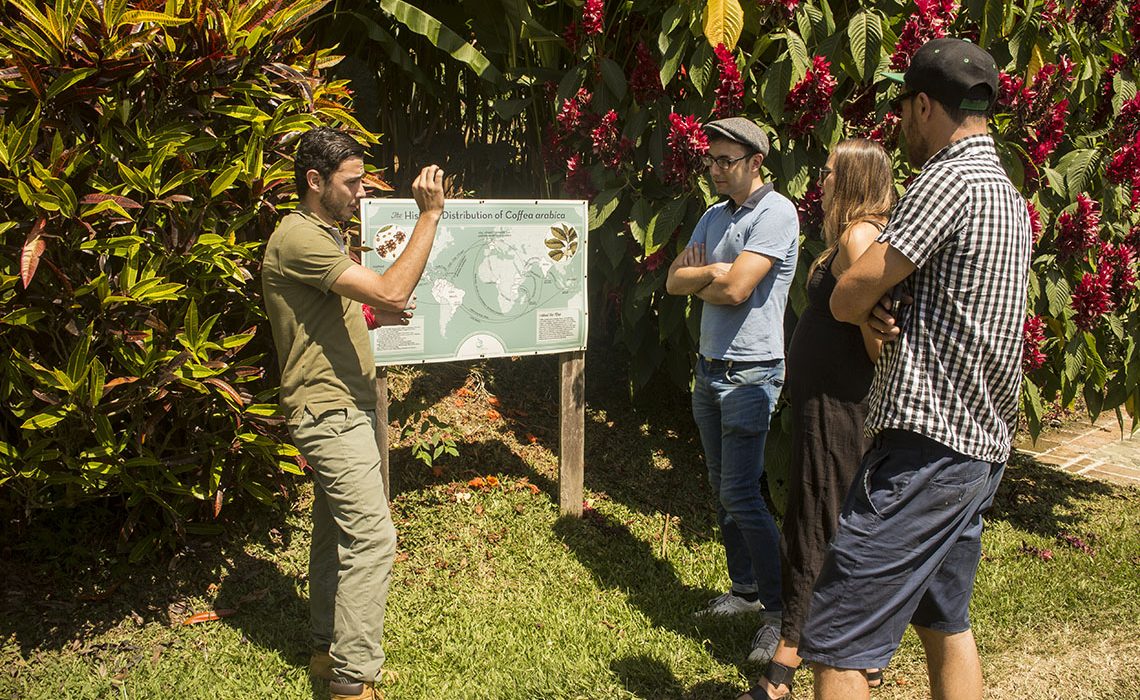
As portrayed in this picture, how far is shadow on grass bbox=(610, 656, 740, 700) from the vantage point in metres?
3.92

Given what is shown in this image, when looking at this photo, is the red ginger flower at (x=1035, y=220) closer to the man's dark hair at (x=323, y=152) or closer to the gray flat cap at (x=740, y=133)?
the gray flat cap at (x=740, y=133)

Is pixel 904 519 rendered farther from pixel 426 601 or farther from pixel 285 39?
pixel 285 39

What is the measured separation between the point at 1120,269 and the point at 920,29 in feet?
6.26

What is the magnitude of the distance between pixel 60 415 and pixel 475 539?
209 cm

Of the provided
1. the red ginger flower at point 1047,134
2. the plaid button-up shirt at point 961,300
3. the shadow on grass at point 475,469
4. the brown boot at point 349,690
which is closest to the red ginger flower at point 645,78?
the red ginger flower at point 1047,134

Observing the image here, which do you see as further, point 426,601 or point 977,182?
point 426,601

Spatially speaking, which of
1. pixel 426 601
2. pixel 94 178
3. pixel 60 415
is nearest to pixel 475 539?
pixel 426 601

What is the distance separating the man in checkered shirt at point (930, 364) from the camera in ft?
8.65

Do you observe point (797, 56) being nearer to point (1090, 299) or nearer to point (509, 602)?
point (1090, 299)

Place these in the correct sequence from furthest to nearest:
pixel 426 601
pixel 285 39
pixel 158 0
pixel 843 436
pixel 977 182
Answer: pixel 426 601, pixel 285 39, pixel 158 0, pixel 843 436, pixel 977 182

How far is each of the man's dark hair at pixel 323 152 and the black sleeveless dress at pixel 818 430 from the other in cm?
169

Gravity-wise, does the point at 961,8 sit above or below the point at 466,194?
above

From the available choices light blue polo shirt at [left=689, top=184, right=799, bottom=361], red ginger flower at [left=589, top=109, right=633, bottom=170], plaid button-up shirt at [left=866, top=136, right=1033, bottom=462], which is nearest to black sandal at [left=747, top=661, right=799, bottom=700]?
light blue polo shirt at [left=689, top=184, right=799, bottom=361]

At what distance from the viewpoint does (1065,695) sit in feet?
13.4
